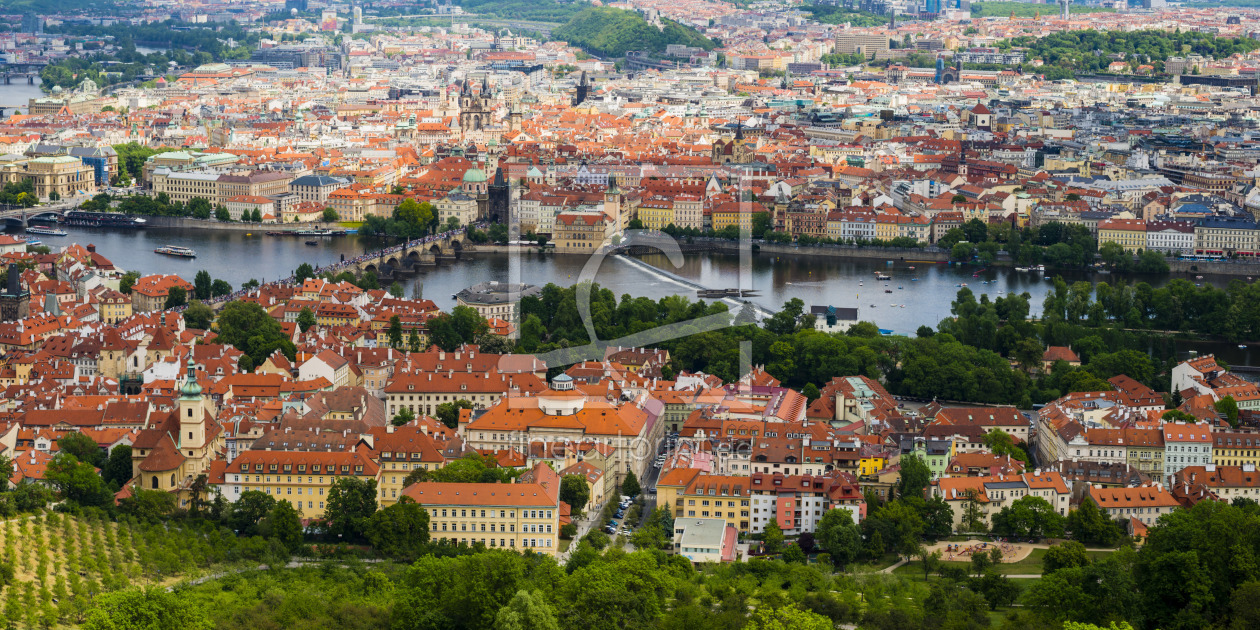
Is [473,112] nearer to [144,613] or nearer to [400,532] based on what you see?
[400,532]

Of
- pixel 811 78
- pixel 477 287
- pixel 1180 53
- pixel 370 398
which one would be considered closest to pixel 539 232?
pixel 477 287

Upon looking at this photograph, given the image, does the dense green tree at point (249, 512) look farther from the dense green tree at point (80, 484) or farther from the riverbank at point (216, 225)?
the riverbank at point (216, 225)

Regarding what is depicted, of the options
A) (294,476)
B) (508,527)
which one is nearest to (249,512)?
(294,476)

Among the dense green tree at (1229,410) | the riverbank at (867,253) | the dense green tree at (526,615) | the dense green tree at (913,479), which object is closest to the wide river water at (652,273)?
the riverbank at (867,253)

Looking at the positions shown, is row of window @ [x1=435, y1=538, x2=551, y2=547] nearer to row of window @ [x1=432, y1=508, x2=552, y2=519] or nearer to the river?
row of window @ [x1=432, y1=508, x2=552, y2=519]

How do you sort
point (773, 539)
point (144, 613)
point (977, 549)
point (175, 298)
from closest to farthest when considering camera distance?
1. point (144, 613)
2. point (773, 539)
3. point (977, 549)
4. point (175, 298)

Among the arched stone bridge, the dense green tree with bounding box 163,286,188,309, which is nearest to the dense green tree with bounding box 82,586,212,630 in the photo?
the dense green tree with bounding box 163,286,188,309
